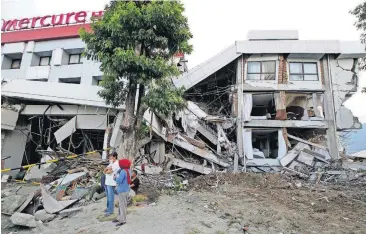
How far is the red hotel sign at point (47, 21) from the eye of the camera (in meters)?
21.0

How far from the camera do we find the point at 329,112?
55.9ft

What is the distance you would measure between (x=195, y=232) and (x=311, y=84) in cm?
1505

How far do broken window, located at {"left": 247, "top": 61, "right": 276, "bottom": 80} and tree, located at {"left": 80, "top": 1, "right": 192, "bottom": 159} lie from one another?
34.9 feet

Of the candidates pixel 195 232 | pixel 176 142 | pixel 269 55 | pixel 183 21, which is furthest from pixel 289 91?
pixel 195 232

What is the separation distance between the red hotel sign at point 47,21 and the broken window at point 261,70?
1201 cm

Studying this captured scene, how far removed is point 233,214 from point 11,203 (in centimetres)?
634

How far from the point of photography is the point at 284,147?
16.4 metres

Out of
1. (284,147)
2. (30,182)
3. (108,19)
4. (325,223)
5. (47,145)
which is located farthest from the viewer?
(284,147)

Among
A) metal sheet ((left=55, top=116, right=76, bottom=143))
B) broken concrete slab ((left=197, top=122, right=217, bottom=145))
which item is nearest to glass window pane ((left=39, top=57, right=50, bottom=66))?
metal sheet ((left=55, top=116, right=76, bottom=143))

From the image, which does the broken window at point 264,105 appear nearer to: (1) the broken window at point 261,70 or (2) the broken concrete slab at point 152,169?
(1) the broken window at point 261,70

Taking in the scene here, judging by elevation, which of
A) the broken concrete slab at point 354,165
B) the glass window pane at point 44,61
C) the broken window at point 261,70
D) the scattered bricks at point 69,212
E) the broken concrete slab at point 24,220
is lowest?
the broken concrete slab at point 24,220

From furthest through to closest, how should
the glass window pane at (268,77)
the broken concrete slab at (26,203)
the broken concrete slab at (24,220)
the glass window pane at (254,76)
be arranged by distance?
A: the glass window pane at (254,76) < the glass window pane at (268,77) < the broken concrete slab at (26,203) < the broken concrete slab at (24,220)

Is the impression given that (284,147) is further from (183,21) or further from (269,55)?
(183,21)

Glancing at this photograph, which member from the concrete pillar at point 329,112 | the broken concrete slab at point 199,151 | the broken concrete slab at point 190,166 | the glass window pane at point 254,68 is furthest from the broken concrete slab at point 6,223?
the concrete pillar at point 329,112
